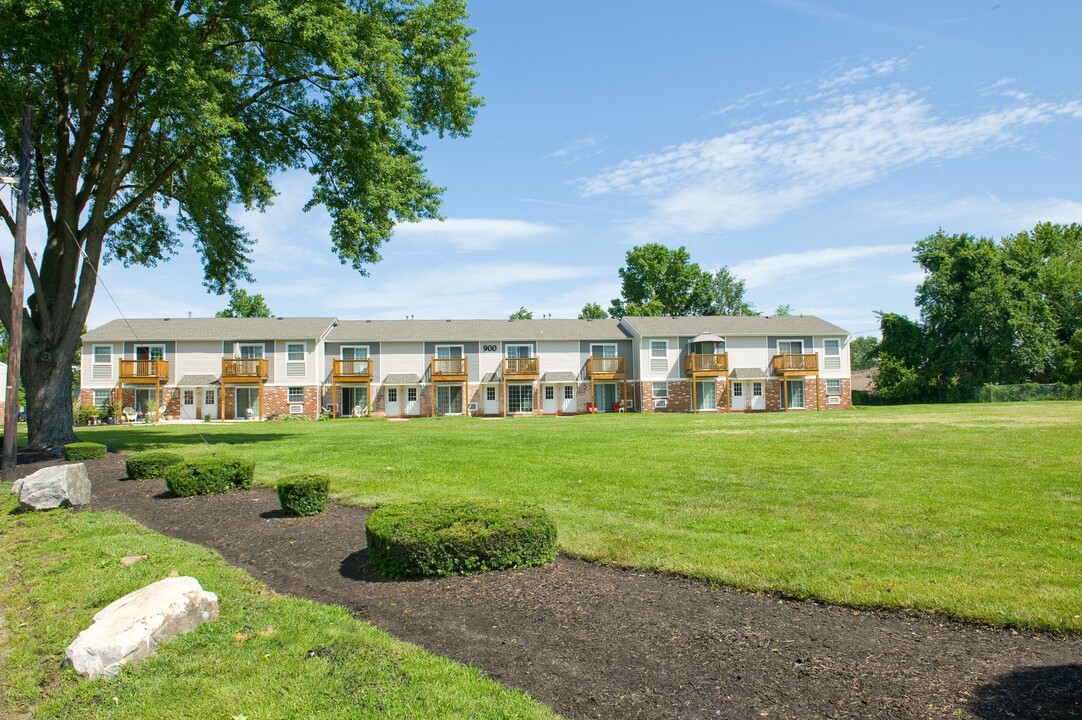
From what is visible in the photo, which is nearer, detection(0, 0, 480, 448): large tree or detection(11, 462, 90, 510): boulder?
detection(11, 462, 90, 510): boulder

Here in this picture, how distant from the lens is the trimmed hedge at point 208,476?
10508 millimetres

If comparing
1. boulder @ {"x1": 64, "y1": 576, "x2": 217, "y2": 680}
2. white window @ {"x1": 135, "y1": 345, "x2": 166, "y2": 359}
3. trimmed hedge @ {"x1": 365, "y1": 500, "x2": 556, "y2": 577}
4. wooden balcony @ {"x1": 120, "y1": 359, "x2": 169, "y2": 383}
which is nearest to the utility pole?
boulder @ {"x1": 64, "y1": 576, "x2": 217, "y2": 680}

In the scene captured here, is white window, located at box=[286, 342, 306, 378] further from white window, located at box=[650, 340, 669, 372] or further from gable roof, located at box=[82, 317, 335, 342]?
white window, located at box=[650, 340, 669, 372]

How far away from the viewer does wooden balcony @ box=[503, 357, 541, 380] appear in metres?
39.8

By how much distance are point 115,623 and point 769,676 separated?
4354 mm

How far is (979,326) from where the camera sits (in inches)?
1810

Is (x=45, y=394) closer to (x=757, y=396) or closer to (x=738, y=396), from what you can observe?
(x=738, y=396)

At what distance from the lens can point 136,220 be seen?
22.4 m

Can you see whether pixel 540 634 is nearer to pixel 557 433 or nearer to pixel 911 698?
pixel 911 698

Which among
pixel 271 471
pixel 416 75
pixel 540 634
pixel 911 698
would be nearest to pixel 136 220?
pixel 416 75

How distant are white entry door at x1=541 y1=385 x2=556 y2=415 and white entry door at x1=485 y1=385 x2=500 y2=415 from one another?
2.71 metres

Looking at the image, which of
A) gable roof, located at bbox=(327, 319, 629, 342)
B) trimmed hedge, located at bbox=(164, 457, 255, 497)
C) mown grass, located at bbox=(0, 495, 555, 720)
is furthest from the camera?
gable roof, located at bbox=(327, 319, 629, 342)

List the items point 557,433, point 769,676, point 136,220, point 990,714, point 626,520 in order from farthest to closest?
point 136,220 → point 557,433 → point 626,520 → point 769,676 → point 990,714

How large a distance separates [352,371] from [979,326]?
4167 cm
